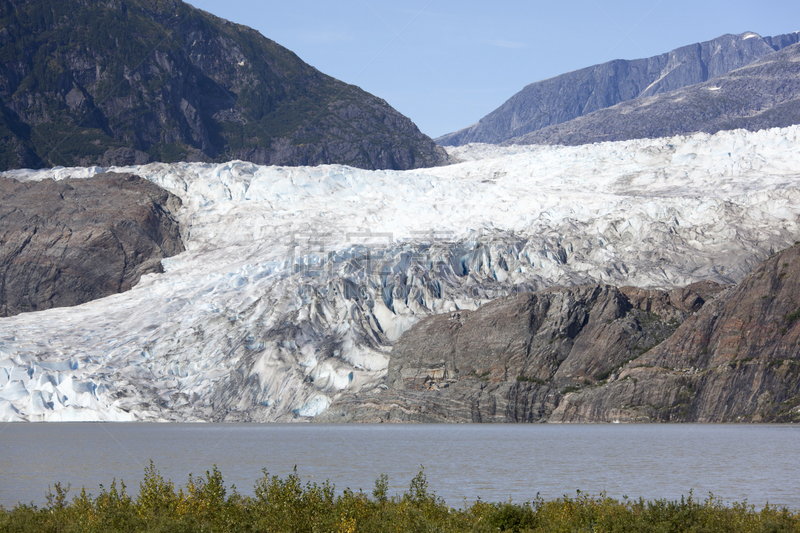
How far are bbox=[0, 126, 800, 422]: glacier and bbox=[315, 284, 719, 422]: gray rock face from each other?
413cm

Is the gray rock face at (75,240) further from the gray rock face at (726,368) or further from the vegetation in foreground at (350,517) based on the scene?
the vegetation in foreground at (350,517)

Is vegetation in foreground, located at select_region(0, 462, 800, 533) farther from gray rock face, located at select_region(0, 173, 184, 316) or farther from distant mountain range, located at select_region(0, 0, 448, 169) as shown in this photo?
distant mountain range, located at select_region(0, 0, 448, 169)

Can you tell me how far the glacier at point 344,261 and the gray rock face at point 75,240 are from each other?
406cm

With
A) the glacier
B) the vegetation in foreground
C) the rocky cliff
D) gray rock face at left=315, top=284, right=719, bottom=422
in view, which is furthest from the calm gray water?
the glacier

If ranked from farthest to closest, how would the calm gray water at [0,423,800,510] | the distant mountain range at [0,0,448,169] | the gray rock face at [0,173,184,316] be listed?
the distant mountain range at [0,0,448,169] → the gray rock face at [0,173,184,316] → the calm gray water at [0,423,800,510]

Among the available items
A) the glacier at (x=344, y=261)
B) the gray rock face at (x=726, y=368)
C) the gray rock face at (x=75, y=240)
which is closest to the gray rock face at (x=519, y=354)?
the gray rock face at (x=726, y=368)

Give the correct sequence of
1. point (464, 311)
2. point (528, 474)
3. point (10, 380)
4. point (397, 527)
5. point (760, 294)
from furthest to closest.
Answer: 1. point (464, 311)
2. point (10, 380)
3. point (760, 294)
4. point (528, 474)
5. point (397, 527)

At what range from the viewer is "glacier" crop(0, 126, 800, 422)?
Result: 226 ft

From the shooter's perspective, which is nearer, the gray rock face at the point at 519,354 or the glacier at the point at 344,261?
the gray rock face at the point at 519,354

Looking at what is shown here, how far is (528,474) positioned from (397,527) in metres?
16.0

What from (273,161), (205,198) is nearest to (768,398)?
(205,198)

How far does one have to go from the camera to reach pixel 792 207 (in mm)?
85625

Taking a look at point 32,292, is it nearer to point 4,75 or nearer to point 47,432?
point 47,432

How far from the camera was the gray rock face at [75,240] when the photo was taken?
3647 inches
